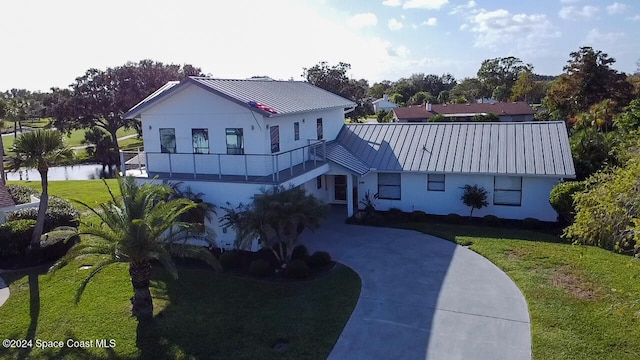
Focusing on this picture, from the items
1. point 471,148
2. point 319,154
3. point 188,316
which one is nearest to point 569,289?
point 471,148

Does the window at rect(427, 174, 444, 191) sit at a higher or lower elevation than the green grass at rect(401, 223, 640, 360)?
higher

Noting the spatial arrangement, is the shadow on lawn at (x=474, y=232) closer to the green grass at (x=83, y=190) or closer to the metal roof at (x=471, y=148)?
the metal roof at (x=471, y=148)

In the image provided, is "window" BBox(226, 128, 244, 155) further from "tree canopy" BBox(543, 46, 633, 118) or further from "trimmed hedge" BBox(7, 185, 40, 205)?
"tree canopy" BBox(543, 46, 633, 118)

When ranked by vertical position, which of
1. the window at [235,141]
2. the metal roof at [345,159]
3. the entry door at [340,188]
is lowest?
the entry door at [340,188]

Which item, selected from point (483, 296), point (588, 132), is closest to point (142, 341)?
point (483, 296)

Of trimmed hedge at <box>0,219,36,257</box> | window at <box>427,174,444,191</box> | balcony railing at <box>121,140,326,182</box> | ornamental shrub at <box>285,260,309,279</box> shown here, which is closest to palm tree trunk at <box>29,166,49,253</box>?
trimmed hedge at <box>0,219,36,257</box>

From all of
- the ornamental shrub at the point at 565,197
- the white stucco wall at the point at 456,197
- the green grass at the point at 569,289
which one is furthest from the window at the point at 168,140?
the ornamental shrub at the point at 565,197
